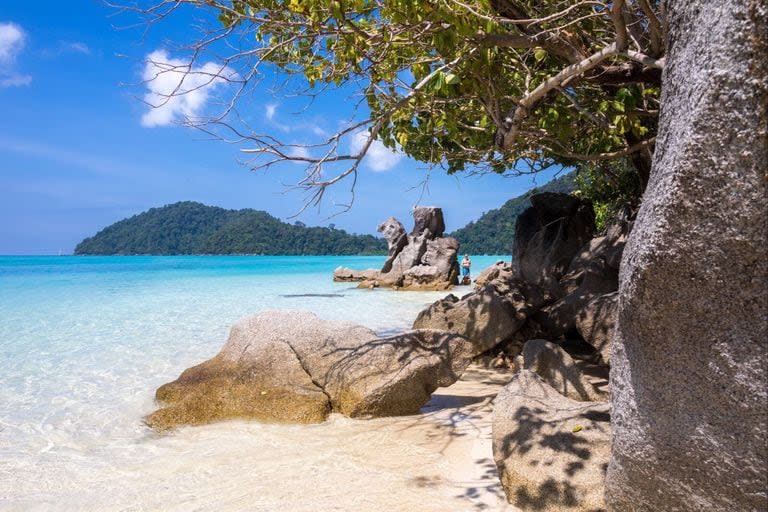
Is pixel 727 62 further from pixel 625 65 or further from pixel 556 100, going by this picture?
pixel 556 100

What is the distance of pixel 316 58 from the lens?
5.48m

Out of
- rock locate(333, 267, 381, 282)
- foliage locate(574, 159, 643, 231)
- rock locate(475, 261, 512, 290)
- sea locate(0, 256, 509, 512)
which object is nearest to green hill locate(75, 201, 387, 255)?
rock locate(333, 267, 381, 282)

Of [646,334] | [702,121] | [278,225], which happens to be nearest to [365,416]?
[646,334]

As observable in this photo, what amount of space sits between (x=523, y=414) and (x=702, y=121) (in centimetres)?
253

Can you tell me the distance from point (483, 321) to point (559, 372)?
227 centimetres

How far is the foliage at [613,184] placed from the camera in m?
11.1

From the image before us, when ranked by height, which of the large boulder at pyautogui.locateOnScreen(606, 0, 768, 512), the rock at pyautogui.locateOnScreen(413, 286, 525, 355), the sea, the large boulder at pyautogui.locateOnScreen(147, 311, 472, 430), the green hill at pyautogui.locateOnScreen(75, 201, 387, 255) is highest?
the green hill at pyautogui.locateOnScreen(75, 201, 387, 255)

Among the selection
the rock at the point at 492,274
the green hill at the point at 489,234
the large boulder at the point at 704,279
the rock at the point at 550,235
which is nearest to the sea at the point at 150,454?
the large boulder at the point at 704,279

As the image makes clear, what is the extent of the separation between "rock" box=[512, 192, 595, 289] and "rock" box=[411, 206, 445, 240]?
14152mm

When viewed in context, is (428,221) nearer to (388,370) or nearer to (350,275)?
(350,275)

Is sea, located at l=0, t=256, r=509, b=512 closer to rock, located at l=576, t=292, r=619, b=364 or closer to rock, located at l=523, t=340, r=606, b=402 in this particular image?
rock, located at l=523, t=340, r=606, b=402

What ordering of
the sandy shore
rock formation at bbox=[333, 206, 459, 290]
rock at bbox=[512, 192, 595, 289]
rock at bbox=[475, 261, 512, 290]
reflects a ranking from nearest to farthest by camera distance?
the sandy shore < rock at bbox=[512, 192, 595, 289] < rock at bbox=[475, 261, 512, 290] < rock formation at bbox=[333, 206, 459, 290]

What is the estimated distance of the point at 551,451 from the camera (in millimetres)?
3309

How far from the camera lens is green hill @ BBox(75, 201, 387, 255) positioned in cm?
10919
